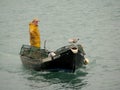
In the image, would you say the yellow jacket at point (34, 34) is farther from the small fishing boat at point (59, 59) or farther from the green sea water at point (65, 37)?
the green sea water at point (65, 37)

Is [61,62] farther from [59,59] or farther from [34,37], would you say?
[34,37]

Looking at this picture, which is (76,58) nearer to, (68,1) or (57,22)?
(57,22)

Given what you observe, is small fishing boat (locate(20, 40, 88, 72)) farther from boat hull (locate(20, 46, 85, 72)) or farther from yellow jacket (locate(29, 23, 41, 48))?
yellow jacket (locate(29, 23, 41, 48))

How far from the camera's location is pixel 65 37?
42531mm

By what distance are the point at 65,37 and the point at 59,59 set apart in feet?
47.4

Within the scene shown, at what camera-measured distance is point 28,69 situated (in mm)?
30328

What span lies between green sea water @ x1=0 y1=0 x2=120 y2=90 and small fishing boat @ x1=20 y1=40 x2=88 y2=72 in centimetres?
44

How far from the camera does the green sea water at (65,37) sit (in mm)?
28125

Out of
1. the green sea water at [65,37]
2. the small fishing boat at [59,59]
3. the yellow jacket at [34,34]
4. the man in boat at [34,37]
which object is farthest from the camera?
the yellow jacket at [34,34]

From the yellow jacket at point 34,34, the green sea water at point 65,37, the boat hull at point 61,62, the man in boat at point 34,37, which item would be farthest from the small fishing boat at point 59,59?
the yellow jacket at point 34,34

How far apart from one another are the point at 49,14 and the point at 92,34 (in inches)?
524

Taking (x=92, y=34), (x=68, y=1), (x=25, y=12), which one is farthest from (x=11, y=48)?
(x=68, y=1)

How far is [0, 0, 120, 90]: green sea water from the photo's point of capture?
28.1 meters

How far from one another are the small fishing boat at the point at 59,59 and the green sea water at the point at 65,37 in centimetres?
44
